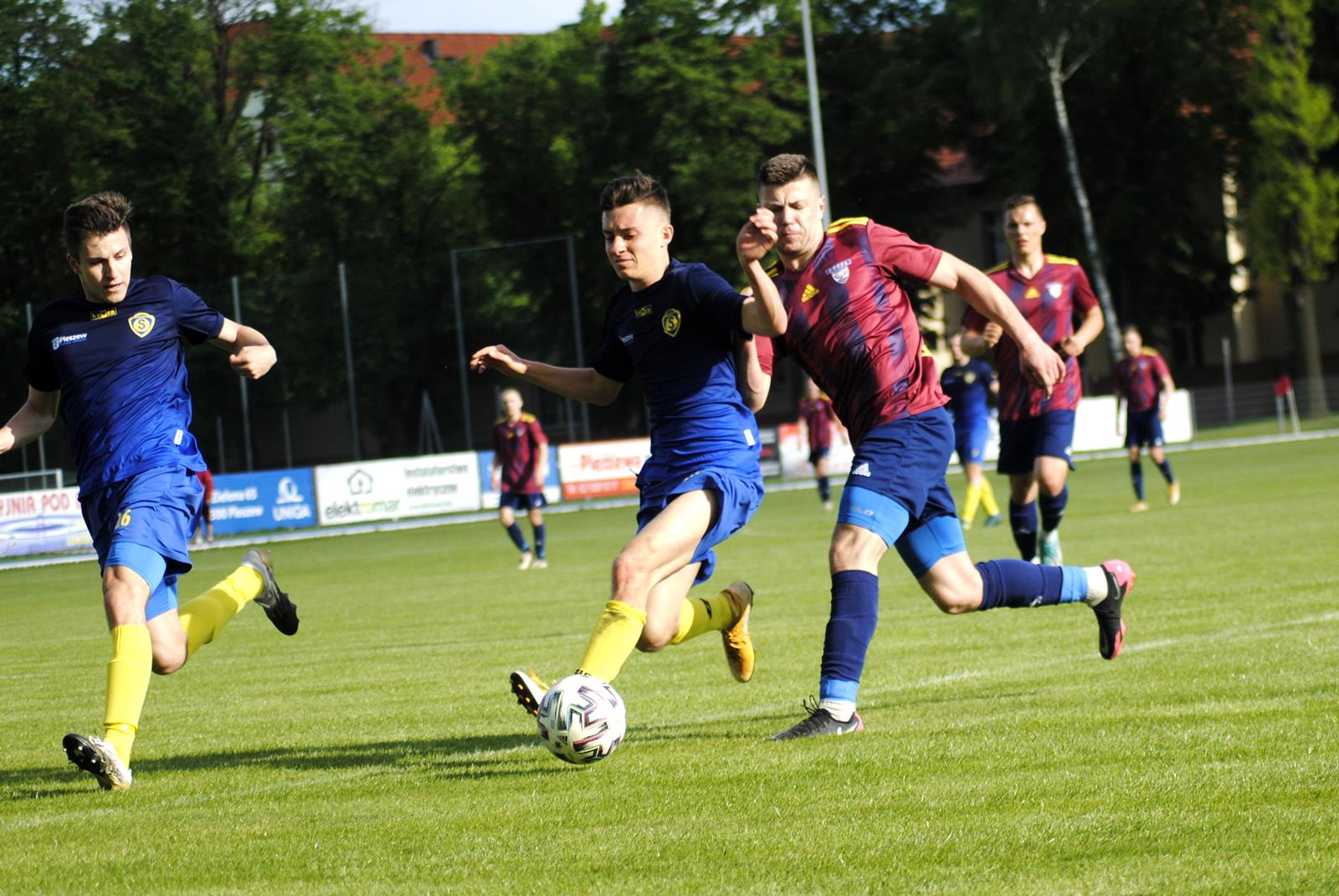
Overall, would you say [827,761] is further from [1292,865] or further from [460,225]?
[460,225]

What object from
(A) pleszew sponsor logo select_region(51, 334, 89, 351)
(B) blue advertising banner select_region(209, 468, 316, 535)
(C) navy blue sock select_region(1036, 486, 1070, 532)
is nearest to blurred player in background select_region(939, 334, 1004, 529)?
(C) navy blue sock select_region(1036, 486, 1070, 532)

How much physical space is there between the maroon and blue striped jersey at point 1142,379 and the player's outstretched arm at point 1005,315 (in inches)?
677

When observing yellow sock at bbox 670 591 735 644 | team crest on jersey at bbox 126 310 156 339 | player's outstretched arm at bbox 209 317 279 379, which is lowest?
yellow sock at bbox 670 591 735 644

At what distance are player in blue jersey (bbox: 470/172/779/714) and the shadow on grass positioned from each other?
0.53 m

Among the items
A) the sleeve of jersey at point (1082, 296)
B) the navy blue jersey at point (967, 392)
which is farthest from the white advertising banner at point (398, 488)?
the sleeve of jersey at point (1082, 296)

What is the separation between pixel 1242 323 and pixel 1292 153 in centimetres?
966

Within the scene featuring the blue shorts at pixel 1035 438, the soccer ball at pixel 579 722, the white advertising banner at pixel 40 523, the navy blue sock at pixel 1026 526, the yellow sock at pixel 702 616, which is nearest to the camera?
the soccer ball at pixel 579 722

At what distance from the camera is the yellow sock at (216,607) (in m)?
7.09

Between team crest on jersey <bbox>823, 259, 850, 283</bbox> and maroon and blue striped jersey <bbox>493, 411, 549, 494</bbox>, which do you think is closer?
team crest on jersey <bbox>823, 259, 850, 283</bbox>

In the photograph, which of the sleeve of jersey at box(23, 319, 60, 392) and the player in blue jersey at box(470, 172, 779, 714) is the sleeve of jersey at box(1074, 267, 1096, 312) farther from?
the sleeve of jersey at box(23, 319, 60, 392)

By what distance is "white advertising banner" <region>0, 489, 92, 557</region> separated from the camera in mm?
27391

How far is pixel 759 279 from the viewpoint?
5.93 meters

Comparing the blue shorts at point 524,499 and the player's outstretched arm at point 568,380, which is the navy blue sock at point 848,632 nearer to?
the player's outstretched arm at point 568,380

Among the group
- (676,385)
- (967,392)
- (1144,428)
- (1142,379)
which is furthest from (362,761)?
(1142,379)
